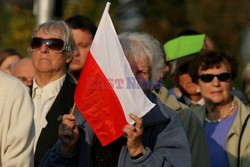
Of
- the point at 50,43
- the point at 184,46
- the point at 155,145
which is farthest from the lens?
the point at 184,46

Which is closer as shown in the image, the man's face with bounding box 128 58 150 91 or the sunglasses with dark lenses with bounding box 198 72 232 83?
the man's face with bounding box 128 58 150 91

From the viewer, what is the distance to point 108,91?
6.16 metres

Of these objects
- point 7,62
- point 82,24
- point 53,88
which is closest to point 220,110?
point 82,24

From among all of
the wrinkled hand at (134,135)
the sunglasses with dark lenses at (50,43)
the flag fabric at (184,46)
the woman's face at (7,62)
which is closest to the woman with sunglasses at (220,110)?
the flag fabric at (184,46)

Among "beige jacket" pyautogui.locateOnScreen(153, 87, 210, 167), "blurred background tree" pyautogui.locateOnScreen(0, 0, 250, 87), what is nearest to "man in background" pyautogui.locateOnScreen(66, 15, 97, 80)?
"beige jacket" pyautogui.locateOnScreen(153, 87, 210, 167)

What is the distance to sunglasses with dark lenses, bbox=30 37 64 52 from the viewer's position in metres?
7.70

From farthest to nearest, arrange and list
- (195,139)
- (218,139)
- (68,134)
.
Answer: (218,139), (195,139), (68,134)

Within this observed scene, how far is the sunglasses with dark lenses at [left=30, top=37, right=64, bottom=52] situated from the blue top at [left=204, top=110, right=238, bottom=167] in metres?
1.53

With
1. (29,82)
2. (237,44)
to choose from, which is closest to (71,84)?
(29,82)

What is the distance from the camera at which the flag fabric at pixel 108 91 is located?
19.9 ft

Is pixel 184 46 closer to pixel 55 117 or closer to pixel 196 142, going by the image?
pixel 196 142

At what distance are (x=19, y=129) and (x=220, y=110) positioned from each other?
280 cm

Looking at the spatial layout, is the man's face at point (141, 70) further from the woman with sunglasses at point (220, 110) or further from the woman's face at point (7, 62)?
the woman's face at point (7, 62)

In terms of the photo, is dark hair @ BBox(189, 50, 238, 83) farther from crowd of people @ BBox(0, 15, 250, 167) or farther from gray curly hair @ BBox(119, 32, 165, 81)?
gray curly hair @ BBox(119, 32, 165, 81)
